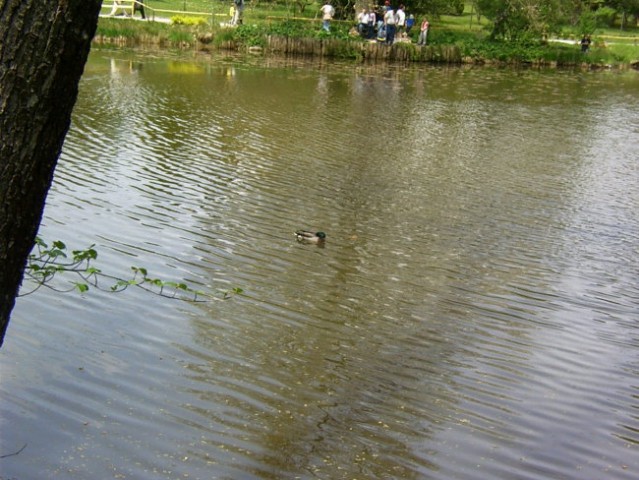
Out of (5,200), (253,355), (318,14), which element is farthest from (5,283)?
(318,14)

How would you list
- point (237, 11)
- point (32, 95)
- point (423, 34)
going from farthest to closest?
1. point (423, 34)
2. point (237, 11)
3. point (32, 95)

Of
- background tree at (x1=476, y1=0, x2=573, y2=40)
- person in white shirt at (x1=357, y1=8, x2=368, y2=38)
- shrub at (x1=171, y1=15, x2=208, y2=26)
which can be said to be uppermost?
background tree at (x1=476, y1=0, x2=573, y2=40)

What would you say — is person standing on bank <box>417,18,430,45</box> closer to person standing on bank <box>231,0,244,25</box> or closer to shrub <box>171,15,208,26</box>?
person standing on bank <box>231,0,244,25</box>

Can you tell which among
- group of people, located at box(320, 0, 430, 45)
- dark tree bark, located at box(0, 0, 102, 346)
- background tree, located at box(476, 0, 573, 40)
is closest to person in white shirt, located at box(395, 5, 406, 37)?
group of people, located at box(320, 0, 430, 45)

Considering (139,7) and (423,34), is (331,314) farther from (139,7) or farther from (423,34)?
(139,7)

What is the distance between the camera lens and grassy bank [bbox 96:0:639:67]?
30375 mm

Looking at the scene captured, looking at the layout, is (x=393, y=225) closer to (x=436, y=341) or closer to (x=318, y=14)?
(x=436, y=341)

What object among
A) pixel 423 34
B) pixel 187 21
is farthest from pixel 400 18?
pixel 187 21

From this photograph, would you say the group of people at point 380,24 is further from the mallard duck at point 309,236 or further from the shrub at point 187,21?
the mallard duck at point 309,236

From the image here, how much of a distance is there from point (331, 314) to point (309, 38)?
24.8 meters

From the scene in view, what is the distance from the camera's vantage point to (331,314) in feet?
27.3

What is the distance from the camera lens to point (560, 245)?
11266 mm

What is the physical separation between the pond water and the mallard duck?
0.40 feet

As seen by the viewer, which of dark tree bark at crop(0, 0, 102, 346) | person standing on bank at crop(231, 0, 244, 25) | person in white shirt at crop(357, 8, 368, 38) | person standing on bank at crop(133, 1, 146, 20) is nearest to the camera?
dark tree bark at crop(0, 0, 102, 346)
